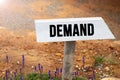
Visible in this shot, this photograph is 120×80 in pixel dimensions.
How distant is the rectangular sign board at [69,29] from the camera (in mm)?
3803

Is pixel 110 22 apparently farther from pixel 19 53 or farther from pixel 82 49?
pixel 19 53

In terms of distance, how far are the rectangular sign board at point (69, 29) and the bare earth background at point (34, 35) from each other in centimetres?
176

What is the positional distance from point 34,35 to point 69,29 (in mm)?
2859

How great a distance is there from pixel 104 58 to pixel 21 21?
1.93 m

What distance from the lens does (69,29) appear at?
12.6 feet

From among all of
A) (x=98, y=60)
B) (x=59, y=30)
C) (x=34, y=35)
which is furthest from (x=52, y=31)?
(x=34, y=35)

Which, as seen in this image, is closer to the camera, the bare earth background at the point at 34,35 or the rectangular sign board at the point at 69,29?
the rectangular sign board at the point at 69,29

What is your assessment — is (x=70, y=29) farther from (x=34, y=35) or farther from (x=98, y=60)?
(x=34, y=35)

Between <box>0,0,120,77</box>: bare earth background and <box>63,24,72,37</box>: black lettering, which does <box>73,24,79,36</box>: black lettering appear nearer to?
<box>63,24,72,37</box>: black lettering

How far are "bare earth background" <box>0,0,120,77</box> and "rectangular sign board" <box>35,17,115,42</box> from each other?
1.76 meters

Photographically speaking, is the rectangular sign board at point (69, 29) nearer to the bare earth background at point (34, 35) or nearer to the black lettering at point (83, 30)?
the black lettering at point (83, 30)

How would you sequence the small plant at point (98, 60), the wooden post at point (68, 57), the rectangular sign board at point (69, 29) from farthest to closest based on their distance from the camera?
the small plant at point (98, 60), the wooden post at point (68, 57), the rectangular sign board at point (69, 29)

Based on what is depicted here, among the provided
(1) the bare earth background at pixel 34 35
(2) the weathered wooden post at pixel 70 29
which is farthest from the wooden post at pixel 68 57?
(1) the bare earth background at pixel 34 35

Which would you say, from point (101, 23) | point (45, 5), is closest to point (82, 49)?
point (45, 5)
